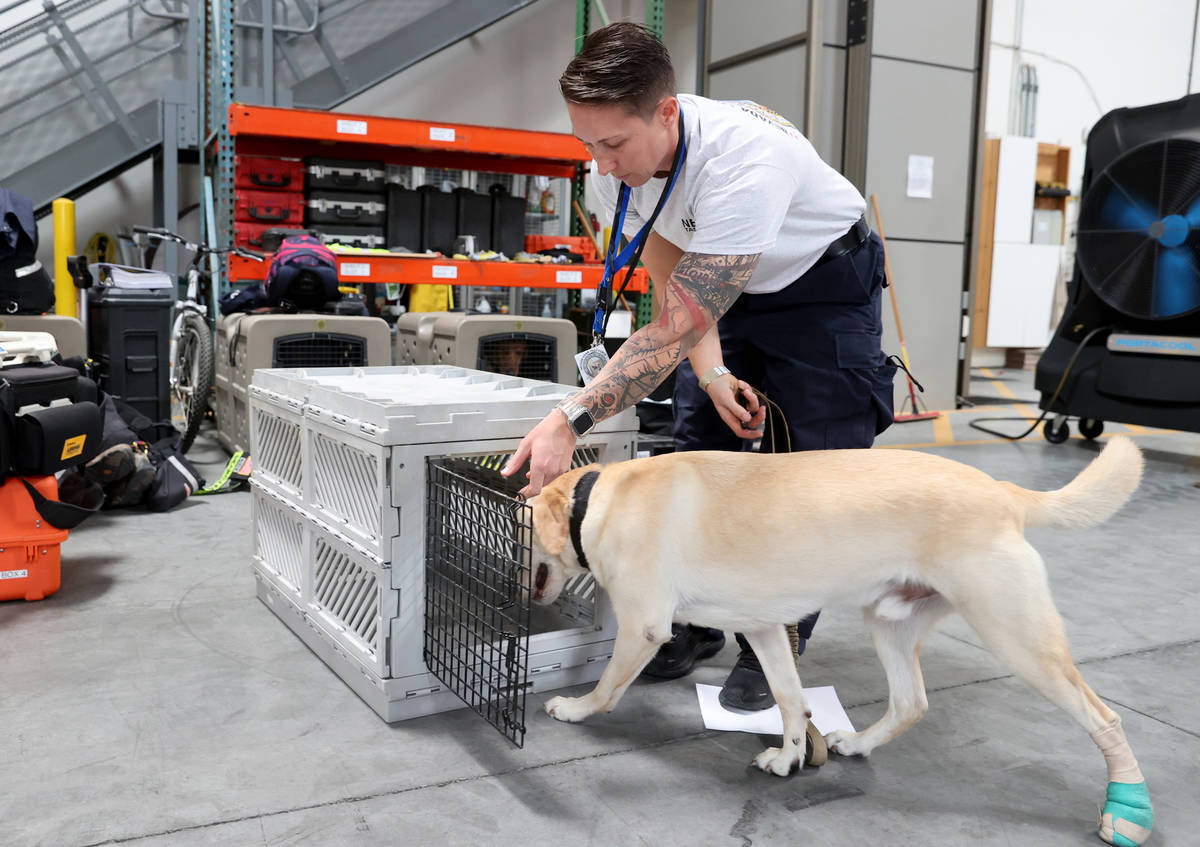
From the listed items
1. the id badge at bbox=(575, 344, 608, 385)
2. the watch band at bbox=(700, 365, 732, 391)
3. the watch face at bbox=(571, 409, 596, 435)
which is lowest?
the watch face at bbox=(571, 409, 596, 435)

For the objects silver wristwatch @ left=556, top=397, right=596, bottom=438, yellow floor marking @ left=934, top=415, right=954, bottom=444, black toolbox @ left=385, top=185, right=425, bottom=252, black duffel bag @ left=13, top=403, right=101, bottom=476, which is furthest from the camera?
black toolbox @ left=385, top=185, right=425, bottom=252

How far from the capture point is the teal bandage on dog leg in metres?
1.38

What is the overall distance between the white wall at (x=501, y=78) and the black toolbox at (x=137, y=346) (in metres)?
4.55

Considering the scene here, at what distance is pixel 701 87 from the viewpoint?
697 cm

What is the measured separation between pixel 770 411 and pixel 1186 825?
1.01 meters

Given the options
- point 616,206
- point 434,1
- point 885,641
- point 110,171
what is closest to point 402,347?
point 616,206

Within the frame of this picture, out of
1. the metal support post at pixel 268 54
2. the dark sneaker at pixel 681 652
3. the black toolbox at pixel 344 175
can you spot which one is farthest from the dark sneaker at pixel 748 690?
the metal support post at pixel 268 54

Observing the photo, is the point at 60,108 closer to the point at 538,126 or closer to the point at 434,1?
the point at 434,1

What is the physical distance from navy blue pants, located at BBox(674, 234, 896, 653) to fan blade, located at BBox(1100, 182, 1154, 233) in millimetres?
3392

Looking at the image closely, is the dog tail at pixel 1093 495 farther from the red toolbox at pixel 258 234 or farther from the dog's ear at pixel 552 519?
the red toolbox at pixel 258 234

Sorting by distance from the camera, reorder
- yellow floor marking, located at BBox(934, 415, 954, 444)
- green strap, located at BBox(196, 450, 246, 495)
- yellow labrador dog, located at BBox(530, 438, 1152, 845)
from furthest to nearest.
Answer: yellow floor marking, located at BBox(934, 415, 954, 444) → green strap, located at BBox(196, 450, 246, 495) → yellow labrador dog, located at BBox(530, 438, 1152, 845)

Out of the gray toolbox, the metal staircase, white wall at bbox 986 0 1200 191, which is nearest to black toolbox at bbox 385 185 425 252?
the metal staircase

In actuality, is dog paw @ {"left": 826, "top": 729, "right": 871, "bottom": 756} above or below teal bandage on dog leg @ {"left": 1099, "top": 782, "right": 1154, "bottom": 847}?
below

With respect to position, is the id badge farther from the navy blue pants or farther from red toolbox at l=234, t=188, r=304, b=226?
red toolbox at l=234, t=188, r=304, b=226
